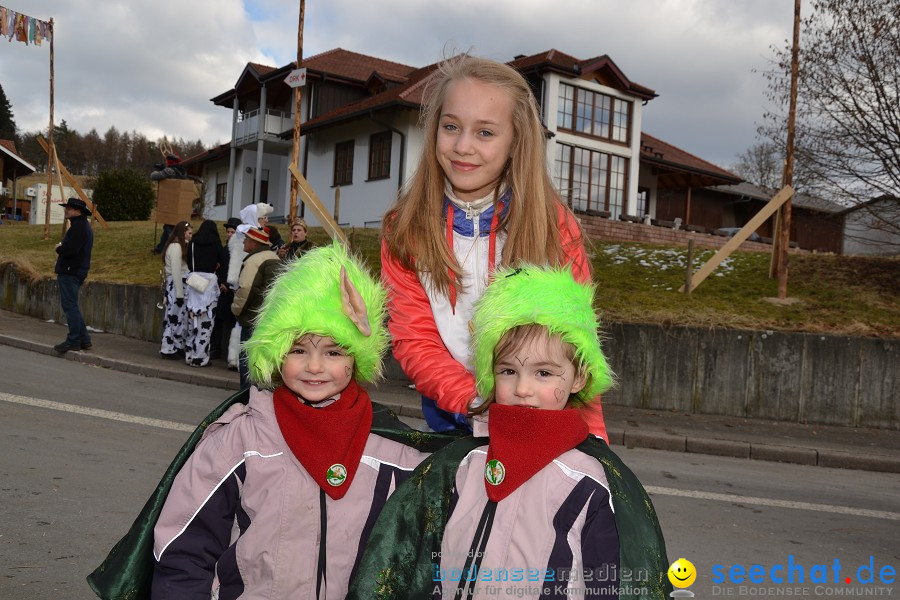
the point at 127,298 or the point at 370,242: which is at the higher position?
the point at 370,242

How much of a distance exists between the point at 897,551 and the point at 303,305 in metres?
4.48

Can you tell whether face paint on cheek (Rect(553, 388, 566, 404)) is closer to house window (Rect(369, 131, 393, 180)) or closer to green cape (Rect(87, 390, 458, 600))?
green cape (Rect(87, 390, 458, 600))

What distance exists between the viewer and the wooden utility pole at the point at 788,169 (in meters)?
11.7

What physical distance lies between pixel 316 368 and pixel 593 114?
27039 mm

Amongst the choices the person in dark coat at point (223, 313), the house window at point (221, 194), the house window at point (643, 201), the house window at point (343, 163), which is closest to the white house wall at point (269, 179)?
the house window at point (221, 194)

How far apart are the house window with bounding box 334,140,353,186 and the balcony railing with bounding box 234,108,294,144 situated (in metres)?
3.67

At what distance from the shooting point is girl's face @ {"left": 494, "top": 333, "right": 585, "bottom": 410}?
2.30 metres

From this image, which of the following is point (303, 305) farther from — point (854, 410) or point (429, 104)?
point (854, 410)

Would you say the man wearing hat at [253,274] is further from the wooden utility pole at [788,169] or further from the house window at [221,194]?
the house window at [221,194]

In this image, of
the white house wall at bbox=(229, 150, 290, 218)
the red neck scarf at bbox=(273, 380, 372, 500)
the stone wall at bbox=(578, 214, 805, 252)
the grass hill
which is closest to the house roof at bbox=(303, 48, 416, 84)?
the white house wall at bbox=(229, 150, 290, 218)

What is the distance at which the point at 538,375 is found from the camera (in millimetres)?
2338

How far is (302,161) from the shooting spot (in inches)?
1221

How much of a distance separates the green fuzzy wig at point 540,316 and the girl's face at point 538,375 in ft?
0.15

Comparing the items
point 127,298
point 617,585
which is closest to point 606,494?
point 617,585
